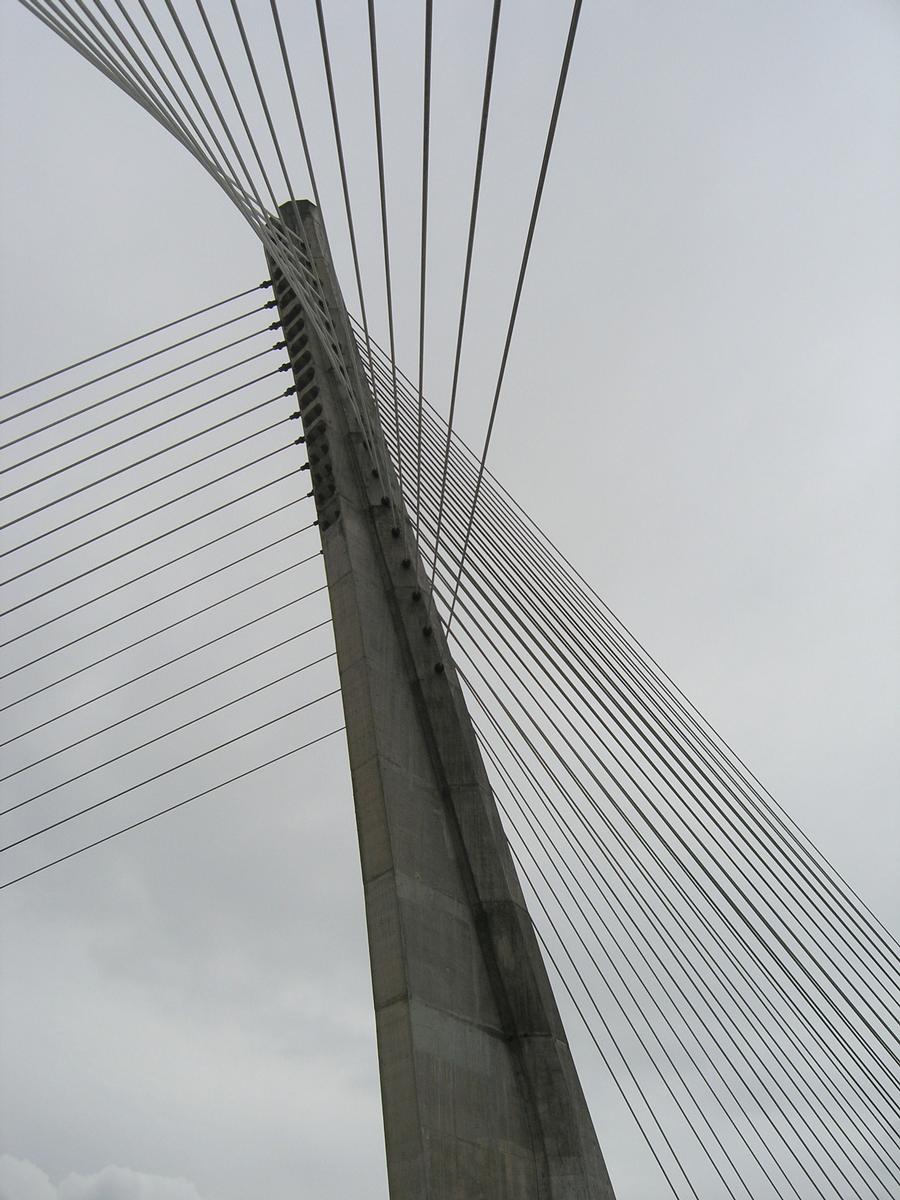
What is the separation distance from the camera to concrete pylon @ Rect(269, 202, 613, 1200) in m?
6.91

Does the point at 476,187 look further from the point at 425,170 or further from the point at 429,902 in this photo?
the point at 429,902

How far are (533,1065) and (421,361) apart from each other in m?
5.37

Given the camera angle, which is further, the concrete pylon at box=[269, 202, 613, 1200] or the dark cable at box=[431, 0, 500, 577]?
the concrete pylon at box=[269, 202, 613, 1200]

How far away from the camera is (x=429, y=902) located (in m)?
7.89

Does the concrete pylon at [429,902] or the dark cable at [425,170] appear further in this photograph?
the concrete pylon at [429,902]

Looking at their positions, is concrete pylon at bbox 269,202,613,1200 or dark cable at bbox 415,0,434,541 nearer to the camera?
dark cable at bbox 415,0,434,541

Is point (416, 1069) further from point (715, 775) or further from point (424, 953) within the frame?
point (715, 775)

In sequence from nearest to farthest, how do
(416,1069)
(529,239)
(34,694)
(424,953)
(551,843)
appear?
(529,239) → (416,1069) → (424,953) → (551,843) → (34,694)

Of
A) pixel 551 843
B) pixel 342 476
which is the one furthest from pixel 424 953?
pixel 342 476

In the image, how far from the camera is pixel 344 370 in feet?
34.9

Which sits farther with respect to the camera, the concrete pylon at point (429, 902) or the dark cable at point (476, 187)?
the concrete pylon at point (429, 902)

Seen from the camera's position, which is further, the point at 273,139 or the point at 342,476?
the point at 342,476

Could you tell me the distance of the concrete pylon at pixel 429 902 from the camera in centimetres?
691

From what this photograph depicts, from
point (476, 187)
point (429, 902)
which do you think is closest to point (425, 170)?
point (476, 187)
